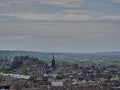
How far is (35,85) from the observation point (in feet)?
391

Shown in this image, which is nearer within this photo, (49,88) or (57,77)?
(49,88)

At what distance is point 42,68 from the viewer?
19850cm

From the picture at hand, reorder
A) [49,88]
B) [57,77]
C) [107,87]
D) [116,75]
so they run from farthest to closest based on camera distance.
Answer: [116,75]
[57,77]
[107,87]
[49,88]

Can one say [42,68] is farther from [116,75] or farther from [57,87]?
[57,87]

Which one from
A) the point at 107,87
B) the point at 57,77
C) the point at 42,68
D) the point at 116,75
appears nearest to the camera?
the point at 107,87

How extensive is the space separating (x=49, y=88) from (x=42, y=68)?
89216 millimetres

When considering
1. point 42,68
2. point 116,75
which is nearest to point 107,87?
point 116,75

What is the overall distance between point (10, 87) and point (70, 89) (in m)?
11.7

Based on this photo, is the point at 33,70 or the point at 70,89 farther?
the point at 33,70

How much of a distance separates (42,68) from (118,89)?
87.4 meters

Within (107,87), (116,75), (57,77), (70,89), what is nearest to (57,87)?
(70,89)

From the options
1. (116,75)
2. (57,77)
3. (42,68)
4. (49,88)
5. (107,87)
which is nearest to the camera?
(49,88)

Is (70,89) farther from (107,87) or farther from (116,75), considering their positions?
(116,75)

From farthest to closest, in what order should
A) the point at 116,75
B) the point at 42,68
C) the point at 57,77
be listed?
the point at 42,68 < the point at 116,75 < the point at 57,77
